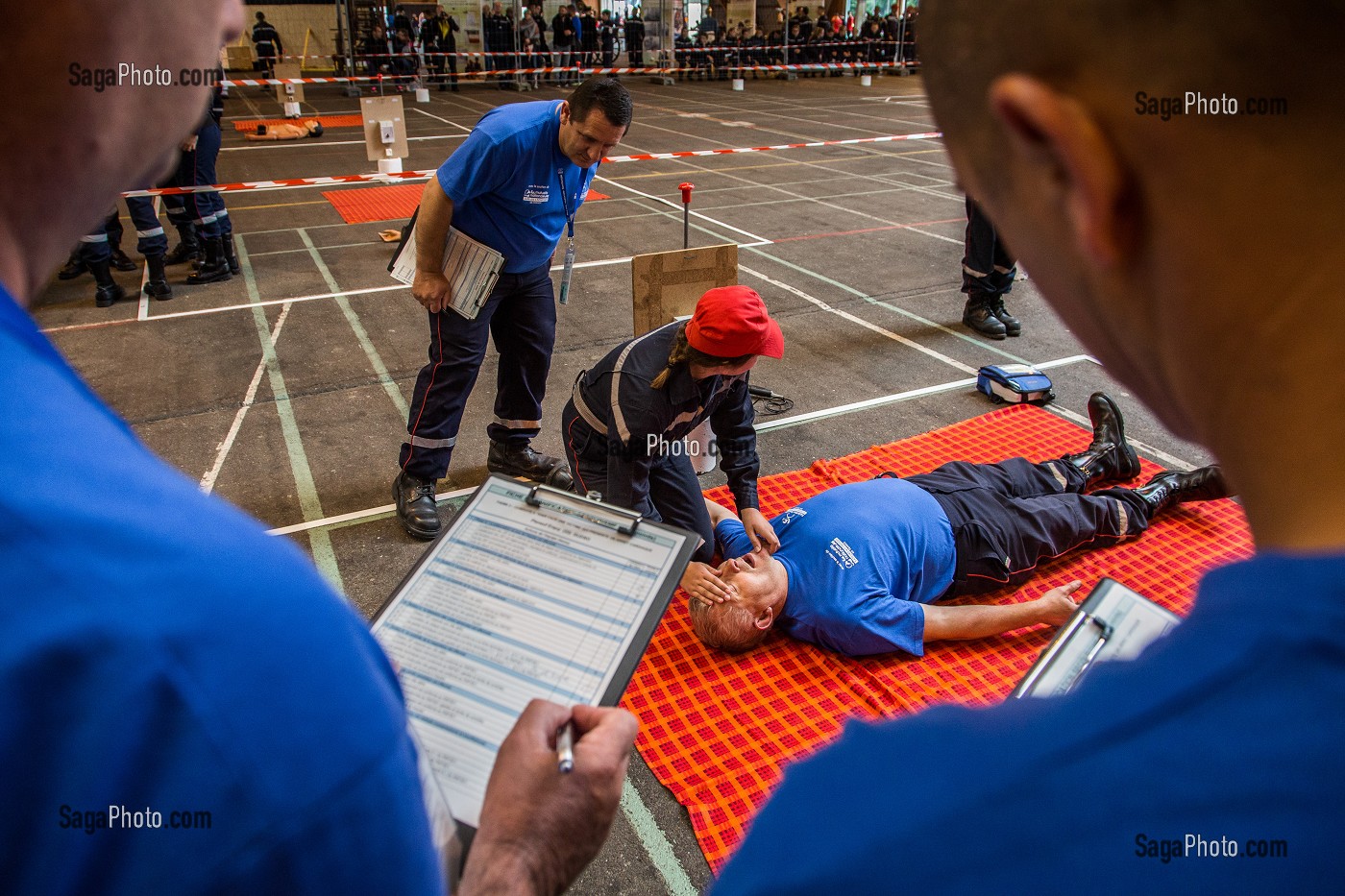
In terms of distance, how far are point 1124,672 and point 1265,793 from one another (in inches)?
3.3

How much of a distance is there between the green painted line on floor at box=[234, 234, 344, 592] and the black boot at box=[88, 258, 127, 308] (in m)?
1.19

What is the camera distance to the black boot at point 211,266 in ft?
24.2

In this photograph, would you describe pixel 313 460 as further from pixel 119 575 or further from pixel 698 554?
pixel 119 575

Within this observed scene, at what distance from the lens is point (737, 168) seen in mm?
12398

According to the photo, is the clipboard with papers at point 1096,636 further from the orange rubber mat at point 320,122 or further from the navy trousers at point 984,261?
the orange rubber mat at point 320,122

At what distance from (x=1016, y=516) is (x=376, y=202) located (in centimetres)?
913

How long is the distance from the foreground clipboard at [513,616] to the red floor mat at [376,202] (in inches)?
357

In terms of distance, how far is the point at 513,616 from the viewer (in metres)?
1.28

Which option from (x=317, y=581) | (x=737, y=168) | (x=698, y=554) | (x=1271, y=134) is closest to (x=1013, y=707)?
(x=1271, y=134)

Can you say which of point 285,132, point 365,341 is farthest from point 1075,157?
point 285,132

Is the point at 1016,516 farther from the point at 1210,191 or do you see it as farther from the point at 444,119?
the point at 444,119

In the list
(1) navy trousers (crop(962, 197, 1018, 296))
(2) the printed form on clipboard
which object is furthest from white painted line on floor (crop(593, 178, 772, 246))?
(2) the printed form on clipboard

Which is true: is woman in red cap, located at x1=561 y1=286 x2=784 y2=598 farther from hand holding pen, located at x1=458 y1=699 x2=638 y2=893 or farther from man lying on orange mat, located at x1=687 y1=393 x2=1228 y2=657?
hand holding pen, located at x1=458 y1=699 x2=638 y2=893

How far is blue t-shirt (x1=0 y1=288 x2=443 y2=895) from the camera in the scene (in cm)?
45
